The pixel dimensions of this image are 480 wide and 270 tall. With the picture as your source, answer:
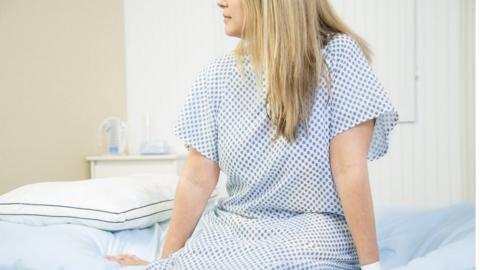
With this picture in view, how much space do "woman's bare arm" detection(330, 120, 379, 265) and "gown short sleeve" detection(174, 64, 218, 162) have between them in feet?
0.84

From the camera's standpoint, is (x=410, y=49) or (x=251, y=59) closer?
(x=251, y=59)

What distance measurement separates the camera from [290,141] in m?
1.04

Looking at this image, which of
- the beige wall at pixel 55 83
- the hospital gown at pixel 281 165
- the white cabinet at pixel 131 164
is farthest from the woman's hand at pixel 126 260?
the white cabinet at pixel 131 164

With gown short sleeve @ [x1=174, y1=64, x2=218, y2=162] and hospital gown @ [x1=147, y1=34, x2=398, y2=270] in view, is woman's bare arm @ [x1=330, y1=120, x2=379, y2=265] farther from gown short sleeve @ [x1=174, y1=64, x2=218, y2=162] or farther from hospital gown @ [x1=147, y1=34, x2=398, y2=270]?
gown short sleeve @ [x1=174, y1=64, x2=218, y2=162]

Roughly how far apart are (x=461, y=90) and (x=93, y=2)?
2.14 metres

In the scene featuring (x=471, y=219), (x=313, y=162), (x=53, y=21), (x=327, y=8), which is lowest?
(x=471, y=219)

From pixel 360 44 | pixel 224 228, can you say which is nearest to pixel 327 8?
pixel 360 44

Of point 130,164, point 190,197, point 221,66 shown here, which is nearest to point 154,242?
point 190,197

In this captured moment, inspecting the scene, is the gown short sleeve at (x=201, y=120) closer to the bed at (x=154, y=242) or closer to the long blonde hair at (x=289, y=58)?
the long blonde hair at (x=289, y=58)

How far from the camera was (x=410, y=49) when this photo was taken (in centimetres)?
333

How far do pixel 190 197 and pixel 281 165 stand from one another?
21 cm

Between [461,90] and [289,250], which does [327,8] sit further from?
[461,90]

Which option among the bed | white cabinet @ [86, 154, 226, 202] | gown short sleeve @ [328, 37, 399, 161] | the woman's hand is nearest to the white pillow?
the bed

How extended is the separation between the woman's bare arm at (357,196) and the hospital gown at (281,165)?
33 millimetres
